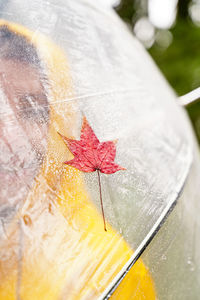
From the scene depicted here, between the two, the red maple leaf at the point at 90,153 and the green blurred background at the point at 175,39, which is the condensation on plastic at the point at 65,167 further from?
the green blurred background at the point at 175,39

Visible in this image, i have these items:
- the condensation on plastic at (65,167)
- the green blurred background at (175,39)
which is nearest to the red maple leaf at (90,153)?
the condensation on plastic at (65,167)

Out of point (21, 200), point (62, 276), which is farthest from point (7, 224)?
point (62, 276)

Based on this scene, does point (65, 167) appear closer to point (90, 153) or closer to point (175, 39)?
point (90, 153)

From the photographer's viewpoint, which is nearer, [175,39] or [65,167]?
[65,167]

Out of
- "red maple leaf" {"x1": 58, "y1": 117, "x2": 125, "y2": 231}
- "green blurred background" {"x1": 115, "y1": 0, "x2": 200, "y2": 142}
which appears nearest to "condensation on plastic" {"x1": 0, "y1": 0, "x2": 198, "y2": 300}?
"red maple leaf" {"x1": 58, "y1": 117, "x2": 125, "y2": 231}

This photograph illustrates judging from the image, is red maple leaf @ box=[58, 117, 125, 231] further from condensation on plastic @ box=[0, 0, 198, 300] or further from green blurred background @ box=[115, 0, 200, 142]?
green blurred background @ box=[115, 0, 200, 142]

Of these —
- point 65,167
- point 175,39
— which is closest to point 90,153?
point 65,167

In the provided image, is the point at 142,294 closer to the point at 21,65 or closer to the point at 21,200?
the point at 21,200

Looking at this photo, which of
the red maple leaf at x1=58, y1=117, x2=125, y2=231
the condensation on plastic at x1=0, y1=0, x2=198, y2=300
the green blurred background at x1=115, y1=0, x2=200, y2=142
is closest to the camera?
the condensation on plastic at x1=0, y1=0, x2=198, y2=300
